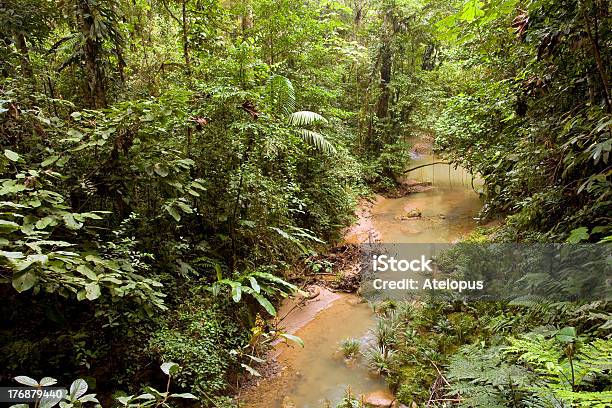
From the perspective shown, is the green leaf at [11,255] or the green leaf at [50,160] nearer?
the green leaf at [11,255]

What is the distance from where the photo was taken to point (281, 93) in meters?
7.25

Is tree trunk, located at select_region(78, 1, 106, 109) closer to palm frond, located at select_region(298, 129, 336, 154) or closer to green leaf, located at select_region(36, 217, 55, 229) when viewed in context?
green leaf, located at select_region(36, 217, 55, 229)

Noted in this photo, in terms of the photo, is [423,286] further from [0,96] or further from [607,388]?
[0,96]

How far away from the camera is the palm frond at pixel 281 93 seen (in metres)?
6.79

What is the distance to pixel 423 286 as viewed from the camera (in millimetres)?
5598

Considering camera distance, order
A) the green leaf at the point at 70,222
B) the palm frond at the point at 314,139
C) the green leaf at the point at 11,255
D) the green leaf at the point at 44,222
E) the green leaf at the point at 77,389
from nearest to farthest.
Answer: the green leaf at the point at 77,389, the green leaf at the point at 11,255, the green leaf at the point at 44,222, the green leaf at the point at 70,222, the palm frond at the point at 314,139

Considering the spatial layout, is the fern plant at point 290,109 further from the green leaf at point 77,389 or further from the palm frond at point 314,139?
the green leaf at point 77,389

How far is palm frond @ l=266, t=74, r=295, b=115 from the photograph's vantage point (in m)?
6.79

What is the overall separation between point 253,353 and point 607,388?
335 centimetres

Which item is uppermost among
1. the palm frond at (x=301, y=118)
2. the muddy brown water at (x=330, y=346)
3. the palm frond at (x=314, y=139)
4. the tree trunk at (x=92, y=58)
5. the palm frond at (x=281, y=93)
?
the palm frond at (x=281, y=93)

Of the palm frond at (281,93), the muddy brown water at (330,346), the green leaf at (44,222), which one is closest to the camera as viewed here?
the green leaf at (44,222)

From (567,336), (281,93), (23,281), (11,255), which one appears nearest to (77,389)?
(23,281)

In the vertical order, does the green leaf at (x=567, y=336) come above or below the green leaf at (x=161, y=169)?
below

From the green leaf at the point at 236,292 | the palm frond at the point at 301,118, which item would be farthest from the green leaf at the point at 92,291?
the palm frond at the point at 301,118
